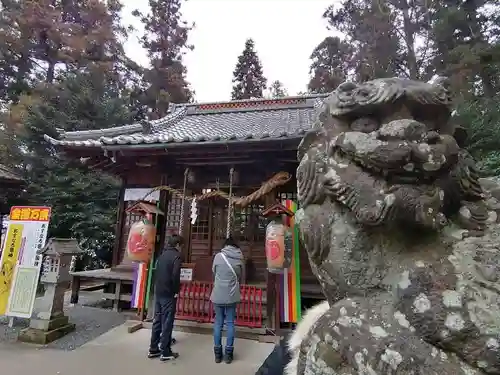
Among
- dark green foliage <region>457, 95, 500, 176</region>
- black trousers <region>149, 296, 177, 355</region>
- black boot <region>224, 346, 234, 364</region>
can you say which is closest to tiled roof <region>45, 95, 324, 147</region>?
black trousers <region>149, 296, 177, 355</region>

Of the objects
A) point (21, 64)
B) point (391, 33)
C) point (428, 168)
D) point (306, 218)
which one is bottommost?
point (306, 218)

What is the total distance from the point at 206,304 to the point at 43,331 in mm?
2773

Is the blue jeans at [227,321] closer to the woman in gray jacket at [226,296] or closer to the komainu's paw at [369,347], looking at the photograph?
the woman in gray jacket at [226,296]

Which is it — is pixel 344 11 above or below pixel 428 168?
above

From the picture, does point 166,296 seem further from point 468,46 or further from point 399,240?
point 468,46

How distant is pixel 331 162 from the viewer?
5.05 feet

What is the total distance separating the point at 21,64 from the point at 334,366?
20.4 m

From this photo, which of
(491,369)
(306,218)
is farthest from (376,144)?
(491,369)

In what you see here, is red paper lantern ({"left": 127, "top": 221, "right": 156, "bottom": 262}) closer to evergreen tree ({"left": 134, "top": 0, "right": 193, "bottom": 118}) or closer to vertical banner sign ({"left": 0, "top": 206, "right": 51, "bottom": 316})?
vertical banner sign ({"left": 0, "top": 206, "right": 51, "bottom": 316})

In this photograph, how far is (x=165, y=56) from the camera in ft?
68.3

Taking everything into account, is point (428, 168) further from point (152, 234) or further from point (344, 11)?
point (344, 11)

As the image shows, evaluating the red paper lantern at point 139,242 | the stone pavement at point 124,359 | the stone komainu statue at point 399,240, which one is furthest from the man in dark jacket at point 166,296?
the stone komainu statue at point 399,240

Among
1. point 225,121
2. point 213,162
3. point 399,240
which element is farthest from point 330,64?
point 399,240

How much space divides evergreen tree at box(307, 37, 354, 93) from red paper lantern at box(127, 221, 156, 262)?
14817mm
